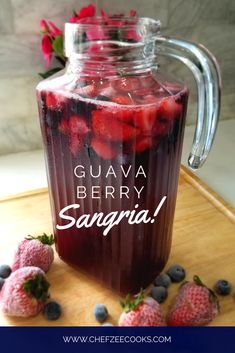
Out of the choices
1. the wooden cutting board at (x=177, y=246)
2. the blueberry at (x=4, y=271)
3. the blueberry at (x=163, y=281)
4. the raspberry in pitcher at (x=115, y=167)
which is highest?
the raspberry in pitcher at (x=115, y=167)

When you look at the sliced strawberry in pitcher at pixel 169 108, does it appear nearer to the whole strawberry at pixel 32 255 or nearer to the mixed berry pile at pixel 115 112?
the mixed berry pile at pixel 115 112

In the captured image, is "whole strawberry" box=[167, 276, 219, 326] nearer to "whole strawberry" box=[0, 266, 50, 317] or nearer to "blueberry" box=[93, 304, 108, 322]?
"blueberry" box=[93, 304, 108, 322]

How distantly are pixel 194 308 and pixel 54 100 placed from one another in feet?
1.17

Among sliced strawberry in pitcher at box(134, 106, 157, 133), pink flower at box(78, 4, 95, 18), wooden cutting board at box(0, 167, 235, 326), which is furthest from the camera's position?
pink flower at box(78, 4, 95, 18)

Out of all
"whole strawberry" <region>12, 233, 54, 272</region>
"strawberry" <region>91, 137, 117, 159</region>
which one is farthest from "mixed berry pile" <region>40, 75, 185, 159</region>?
"whole strawberry" <region>12, 233, 54, 272</region>

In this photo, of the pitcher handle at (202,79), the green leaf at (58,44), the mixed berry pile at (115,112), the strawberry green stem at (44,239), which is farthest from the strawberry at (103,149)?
the green leaf at (58,44)

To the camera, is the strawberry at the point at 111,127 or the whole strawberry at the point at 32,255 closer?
the strawberry at the point at 111,127

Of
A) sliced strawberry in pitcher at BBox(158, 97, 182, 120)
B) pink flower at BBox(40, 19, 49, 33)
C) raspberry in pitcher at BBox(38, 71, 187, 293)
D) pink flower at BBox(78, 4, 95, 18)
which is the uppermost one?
pink flower at BBox(78, 4, 95, 18)

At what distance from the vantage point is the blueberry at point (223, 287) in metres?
0.61

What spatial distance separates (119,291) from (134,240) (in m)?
0.10

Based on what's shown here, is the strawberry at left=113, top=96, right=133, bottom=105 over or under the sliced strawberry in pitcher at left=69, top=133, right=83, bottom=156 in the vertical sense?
over

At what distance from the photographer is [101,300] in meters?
0.61

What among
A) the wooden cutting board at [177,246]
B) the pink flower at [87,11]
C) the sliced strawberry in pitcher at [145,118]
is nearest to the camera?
the sliced strawberry in pitcher at [145,118]

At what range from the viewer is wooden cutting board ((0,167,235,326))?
1.94ft
